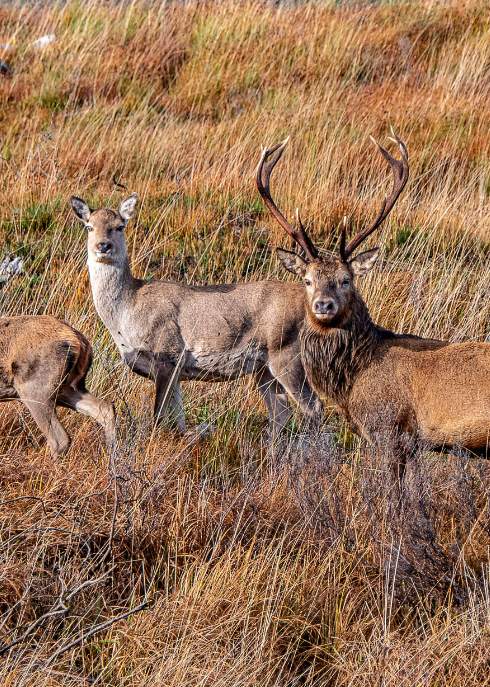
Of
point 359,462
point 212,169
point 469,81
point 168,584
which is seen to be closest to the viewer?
point 168,584

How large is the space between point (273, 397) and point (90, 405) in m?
1.32

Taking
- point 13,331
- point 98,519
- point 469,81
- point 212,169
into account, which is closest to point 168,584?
point 98,519

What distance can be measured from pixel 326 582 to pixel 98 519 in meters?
1.04

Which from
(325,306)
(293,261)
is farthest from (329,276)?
(293,261)

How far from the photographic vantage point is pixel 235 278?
9133mm

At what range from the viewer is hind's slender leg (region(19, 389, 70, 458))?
6.48 metres

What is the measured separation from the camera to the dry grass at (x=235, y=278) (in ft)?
15.9

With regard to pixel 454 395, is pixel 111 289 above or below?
below

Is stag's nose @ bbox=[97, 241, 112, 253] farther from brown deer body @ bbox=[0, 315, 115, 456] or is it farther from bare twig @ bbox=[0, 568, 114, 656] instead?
bare twig @ bbox=[0, 568, 114, 656]

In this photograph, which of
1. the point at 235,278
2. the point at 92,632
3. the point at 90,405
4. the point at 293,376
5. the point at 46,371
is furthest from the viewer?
the point at 235,278

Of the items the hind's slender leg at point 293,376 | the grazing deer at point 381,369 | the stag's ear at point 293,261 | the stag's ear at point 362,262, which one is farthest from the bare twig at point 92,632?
the hind's slender leg at point 293,376

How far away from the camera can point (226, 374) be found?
7609 millimetres

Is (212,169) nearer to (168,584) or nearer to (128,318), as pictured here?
(128,318)

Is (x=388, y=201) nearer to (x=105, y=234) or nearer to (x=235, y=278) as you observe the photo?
(x=105, y=234)
